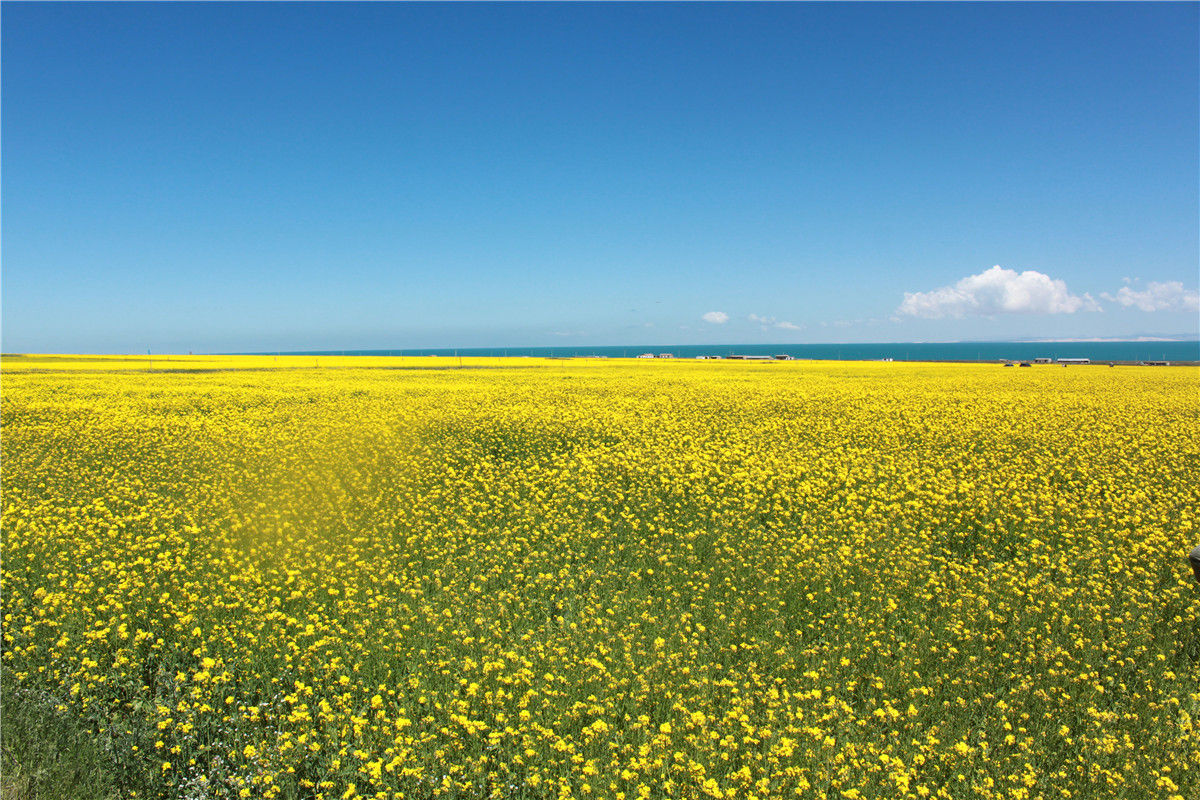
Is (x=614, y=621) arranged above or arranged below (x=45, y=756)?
above

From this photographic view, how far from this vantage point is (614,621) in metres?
6.46

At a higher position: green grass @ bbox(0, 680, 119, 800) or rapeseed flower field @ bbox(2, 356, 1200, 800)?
rapeseed flower field @ bbox(2, 356, 1200, 800)

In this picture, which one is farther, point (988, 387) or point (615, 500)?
point (988, 387)

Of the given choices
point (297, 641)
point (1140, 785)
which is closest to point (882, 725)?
point (1140, 785)

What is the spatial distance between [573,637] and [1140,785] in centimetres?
425

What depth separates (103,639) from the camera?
5844mm

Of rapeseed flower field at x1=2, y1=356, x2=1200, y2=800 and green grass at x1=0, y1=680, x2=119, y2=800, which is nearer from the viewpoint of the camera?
green grass at x1=0, y1=680, x2=119, y2=800

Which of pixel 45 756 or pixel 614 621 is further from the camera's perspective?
pixel 614 621

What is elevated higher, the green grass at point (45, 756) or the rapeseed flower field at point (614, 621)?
the rapeseed flower field at point (614, 621)

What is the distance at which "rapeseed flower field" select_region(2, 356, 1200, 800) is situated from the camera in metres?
4.51

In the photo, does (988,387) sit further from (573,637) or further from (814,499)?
(573,637)

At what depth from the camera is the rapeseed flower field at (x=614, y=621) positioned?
451cm

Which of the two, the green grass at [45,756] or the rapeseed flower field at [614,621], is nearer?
the green grass at [45,756]

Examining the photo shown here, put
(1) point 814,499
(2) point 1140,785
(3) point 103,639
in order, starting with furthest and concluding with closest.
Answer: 1. (1) point 814,499
2. (3) point 103,639
3. (2) point 1140,785
